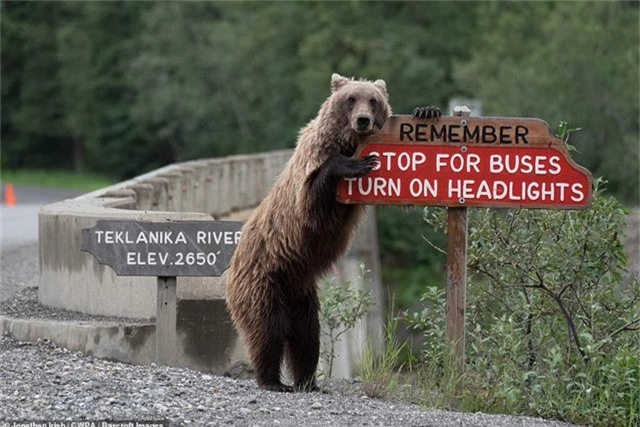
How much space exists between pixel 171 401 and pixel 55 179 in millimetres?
55603

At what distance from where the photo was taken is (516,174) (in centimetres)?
913

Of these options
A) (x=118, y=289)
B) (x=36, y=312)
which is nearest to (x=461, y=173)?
(x=118, y=289)

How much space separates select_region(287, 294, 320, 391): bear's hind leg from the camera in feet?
31.5

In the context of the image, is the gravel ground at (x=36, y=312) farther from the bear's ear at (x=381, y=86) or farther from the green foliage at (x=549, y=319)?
the bear's ear at (x=381, y=86)

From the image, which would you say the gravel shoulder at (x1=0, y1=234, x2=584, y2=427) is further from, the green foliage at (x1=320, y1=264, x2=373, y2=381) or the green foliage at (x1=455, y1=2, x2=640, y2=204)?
the green foliage at (x1=455, y1=2, x2=640, y2=204)

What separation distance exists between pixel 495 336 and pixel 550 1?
142 ft

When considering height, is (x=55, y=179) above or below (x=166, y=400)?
above

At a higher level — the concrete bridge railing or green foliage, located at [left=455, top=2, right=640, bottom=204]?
green foliage, located at [left=455, top=2, right=640, bottom=204]

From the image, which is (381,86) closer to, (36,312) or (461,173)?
(461,173)

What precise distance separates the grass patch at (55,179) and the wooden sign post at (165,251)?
4289 centimetres

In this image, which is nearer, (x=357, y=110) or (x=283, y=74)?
(x=357, y=110)

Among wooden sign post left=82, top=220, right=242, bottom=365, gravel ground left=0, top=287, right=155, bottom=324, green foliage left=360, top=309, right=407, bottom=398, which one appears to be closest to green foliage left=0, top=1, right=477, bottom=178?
gravel ground left=0, top=287, right=155, bottom=324

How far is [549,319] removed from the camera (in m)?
9.75

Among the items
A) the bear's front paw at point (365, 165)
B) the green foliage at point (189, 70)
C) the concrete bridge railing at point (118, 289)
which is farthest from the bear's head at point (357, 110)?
the green foliage at point (189, 70)
